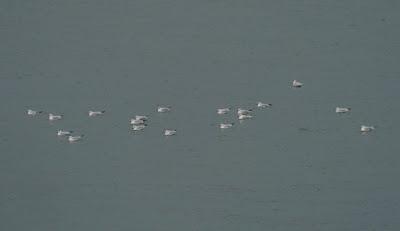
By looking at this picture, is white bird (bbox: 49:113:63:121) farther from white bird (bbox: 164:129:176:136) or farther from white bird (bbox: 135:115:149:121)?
white bird (bbox: 164:129:176:136)

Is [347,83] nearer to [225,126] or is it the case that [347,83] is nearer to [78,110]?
[225,126]

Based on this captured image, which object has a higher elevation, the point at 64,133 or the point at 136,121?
the point at 136,121

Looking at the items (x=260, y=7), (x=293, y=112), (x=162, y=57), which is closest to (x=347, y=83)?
(x=293, y=112)

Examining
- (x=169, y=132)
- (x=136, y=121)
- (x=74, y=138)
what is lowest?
(x=74, y=138)

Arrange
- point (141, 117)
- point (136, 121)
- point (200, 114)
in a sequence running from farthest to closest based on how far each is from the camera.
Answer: point (200, 114) < point (141, 117) < point (136, 121)

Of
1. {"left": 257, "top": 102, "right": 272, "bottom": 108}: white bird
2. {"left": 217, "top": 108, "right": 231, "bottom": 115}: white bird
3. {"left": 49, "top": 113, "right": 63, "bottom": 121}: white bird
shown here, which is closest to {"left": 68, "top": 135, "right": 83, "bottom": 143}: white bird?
{"left": 49, "top": 113, "right": 63, "bottom": 121}: white bird

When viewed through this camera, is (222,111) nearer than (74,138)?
No

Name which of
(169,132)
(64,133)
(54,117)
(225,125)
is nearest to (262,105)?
(225,125)

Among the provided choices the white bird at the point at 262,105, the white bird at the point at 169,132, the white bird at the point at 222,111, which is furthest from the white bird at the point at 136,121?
the white bird at the point at 262,105

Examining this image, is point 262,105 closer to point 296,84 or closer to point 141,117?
point 296,84
